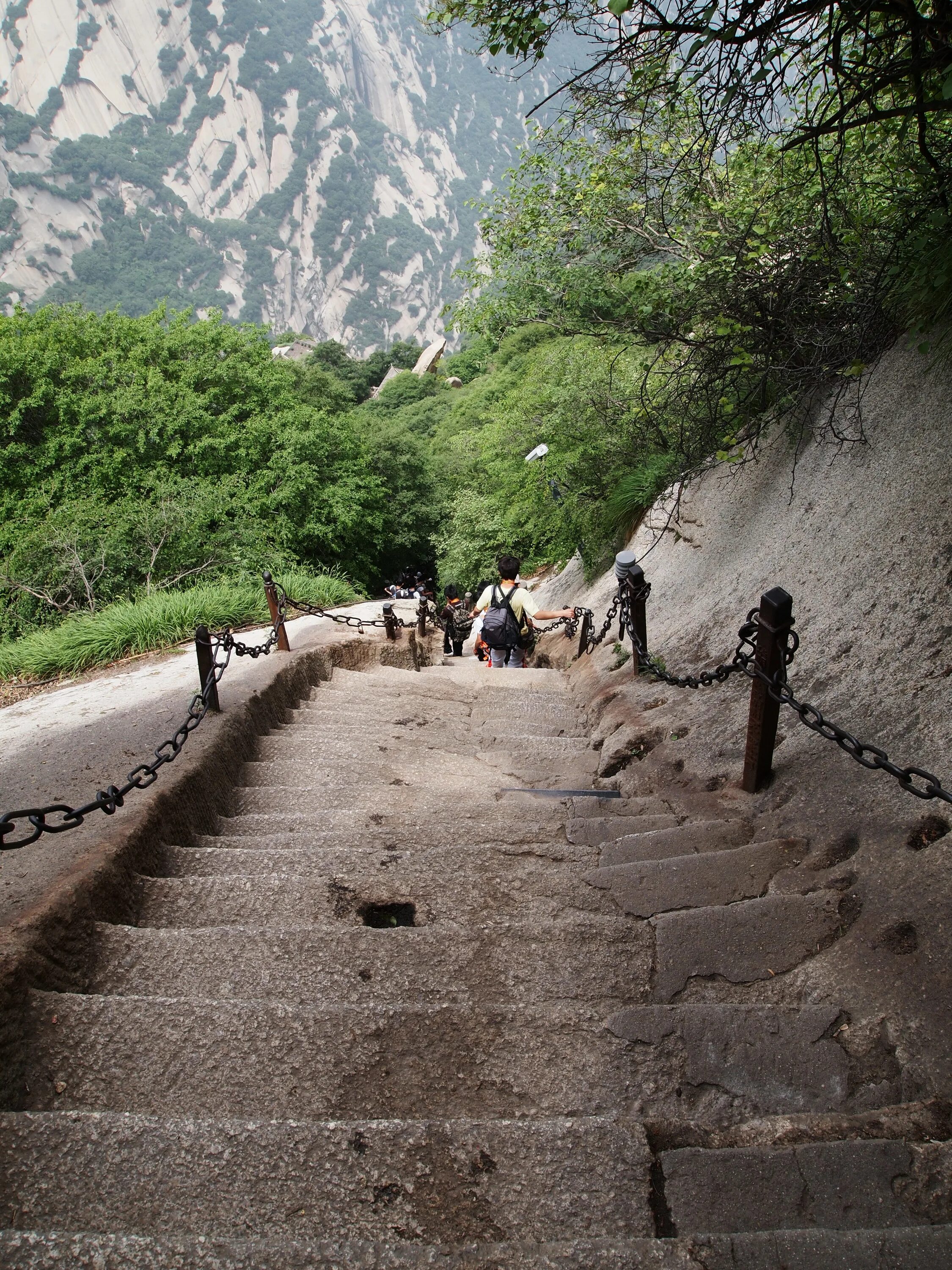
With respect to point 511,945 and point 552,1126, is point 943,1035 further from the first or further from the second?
point 511,945

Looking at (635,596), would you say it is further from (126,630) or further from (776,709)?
(126,630)

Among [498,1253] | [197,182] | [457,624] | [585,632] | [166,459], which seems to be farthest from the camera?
[197,182]

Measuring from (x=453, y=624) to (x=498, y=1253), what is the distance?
36.9 ft

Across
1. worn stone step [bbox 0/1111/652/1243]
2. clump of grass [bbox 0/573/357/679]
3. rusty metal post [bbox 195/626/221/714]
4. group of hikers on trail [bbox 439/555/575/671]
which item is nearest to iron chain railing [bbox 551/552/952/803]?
worn stone step [bbox 0/1111/652/1243]

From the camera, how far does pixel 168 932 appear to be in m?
2.56

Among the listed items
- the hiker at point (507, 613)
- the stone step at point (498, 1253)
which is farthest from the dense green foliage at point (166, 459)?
the stone step at point (498, 1253)

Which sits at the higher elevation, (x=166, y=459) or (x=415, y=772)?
(x=166, y=459)

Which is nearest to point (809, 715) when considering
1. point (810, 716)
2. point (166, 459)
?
point (810, 716)

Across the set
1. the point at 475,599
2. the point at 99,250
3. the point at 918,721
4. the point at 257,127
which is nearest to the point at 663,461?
the point at 918,721

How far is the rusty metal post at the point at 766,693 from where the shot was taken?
3.16 metres

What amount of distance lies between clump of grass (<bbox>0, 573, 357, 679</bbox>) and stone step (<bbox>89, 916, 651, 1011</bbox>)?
5.50 metres

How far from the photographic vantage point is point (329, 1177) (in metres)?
1.66

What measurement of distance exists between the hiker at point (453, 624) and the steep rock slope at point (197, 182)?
152221mm

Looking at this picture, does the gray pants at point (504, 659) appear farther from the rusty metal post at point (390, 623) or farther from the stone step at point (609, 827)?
the stone step at point (609, 827)
